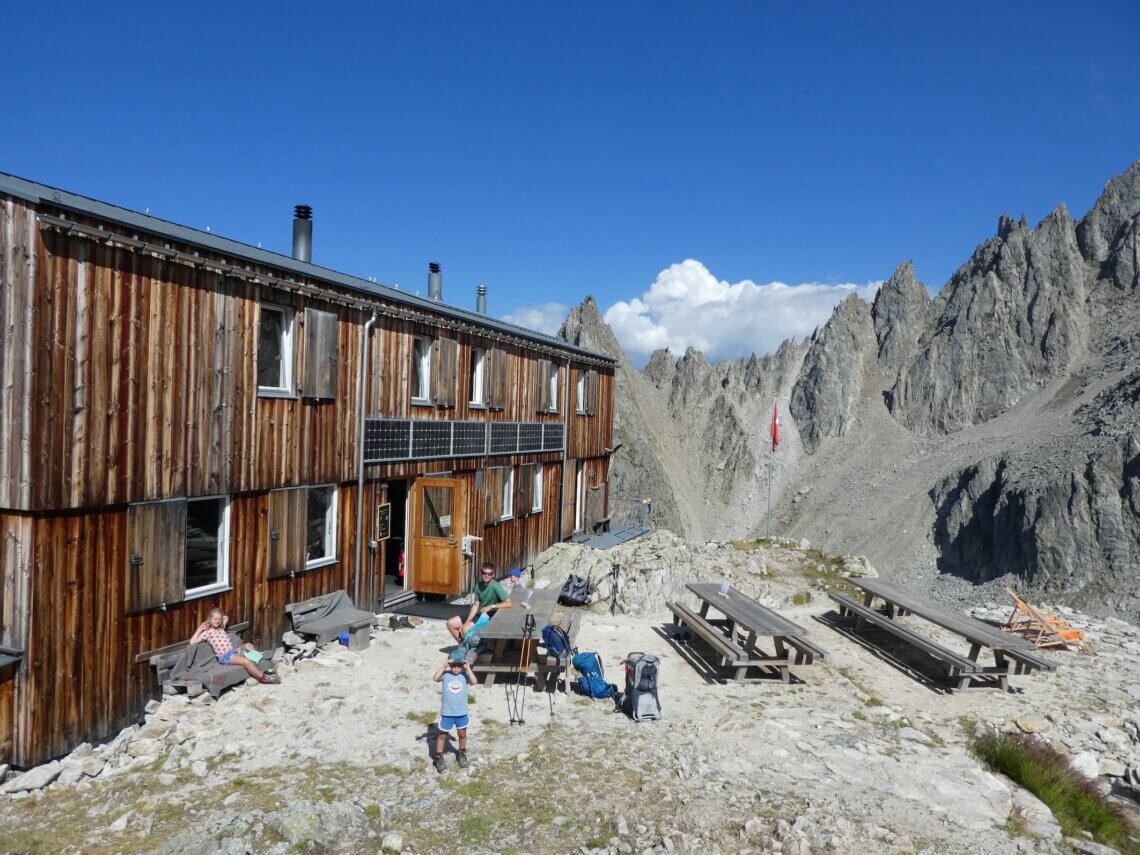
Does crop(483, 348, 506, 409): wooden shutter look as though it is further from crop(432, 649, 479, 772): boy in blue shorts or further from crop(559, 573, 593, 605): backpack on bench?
crop(432, 649, 479, 772): boy in blue shorts

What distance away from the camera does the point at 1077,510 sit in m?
45.1

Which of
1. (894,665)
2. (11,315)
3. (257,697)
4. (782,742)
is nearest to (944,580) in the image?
(894,665)

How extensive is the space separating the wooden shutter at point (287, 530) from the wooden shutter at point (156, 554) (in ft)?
5.40

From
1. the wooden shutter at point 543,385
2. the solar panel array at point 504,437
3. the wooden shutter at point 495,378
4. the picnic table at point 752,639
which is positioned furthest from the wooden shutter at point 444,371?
the picnic table at point 752,639

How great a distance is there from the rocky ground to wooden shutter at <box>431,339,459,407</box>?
5542mm

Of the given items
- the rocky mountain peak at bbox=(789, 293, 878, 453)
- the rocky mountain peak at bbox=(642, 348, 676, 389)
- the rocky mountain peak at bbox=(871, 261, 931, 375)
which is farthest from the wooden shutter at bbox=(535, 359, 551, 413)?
the rocky mountain peak at bbox=(871, 261, 931, 375)

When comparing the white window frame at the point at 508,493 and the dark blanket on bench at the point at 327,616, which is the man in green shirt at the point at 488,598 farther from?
the white window frame at the point at 508,493

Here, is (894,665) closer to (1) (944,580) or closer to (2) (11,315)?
(2) (11,315)

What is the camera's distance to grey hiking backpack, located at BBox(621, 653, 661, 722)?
363 inches

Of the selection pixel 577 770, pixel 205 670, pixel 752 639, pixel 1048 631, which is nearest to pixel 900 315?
pixel 1048 631

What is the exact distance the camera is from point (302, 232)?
15.6 meters

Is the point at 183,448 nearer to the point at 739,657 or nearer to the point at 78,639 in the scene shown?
the point at 78,639

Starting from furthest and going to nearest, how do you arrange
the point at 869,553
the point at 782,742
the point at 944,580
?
the point at 869,553 < the point at 944,580 < the point at 782,742

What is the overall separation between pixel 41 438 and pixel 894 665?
1356 cm
